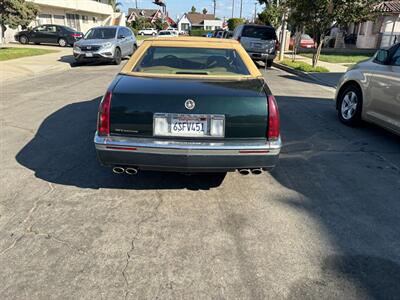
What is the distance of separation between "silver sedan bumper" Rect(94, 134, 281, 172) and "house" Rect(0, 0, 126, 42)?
29301mm

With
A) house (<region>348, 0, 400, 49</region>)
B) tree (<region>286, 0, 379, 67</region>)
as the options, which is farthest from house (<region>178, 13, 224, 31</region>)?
tree (<region>286, 0, 379, 67</region>)

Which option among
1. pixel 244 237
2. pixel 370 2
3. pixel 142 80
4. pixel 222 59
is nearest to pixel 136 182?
pixel 142 80

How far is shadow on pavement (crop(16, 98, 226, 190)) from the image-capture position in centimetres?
406

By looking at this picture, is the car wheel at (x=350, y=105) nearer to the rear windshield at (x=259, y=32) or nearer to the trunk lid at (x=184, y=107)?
the trunk lid at (x=184, y=107)

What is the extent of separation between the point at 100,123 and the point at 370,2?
13.0m

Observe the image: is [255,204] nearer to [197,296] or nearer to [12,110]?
[197,296]

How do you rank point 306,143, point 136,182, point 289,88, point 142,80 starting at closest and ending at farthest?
point 142,80 < point 136,182 < point 306,143 < point 289,88

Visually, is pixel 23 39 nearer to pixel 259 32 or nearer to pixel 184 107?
pixel 259 32

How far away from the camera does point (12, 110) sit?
735 centimetres

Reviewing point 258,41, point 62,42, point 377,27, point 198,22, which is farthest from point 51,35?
point 198,22

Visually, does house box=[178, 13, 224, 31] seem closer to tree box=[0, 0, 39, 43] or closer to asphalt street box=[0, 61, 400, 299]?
tree box=[0, 0, 39, 43]

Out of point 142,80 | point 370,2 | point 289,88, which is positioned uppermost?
point 370,2

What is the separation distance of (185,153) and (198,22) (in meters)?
105

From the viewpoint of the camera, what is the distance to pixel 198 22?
102 m
